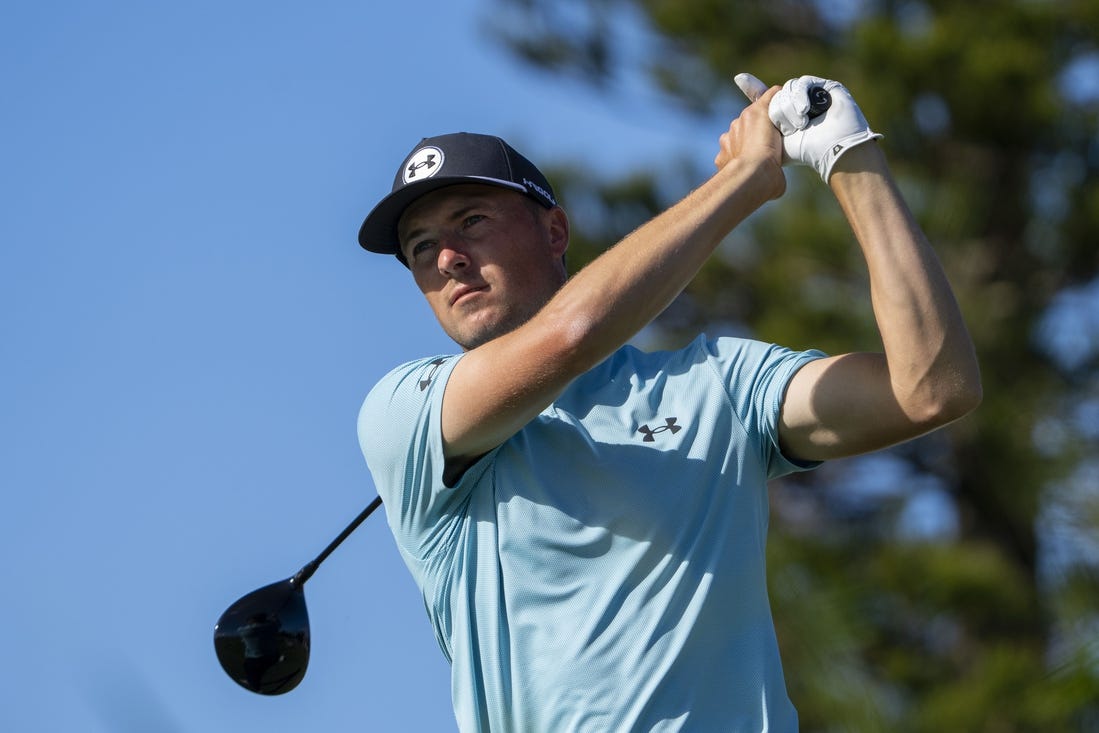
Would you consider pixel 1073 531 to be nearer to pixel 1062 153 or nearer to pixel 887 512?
pixel 887 512

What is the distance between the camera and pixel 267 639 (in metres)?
3.96

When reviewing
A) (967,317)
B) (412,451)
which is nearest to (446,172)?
(412,451)

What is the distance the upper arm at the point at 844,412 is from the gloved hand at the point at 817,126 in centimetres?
39

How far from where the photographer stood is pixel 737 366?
3793 millimetres

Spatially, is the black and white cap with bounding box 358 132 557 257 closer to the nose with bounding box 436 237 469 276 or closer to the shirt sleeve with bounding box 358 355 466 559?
the nose with bounding box 436 237 469 276

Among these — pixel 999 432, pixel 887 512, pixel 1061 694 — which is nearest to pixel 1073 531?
pixel 999 432

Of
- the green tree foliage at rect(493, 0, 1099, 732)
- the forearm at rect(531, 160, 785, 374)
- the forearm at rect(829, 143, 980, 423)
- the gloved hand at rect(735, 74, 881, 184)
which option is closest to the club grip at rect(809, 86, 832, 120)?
the gloved hand at rect(735, 74, 881, 184)

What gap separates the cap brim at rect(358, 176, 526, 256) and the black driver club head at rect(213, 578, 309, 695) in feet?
2.76

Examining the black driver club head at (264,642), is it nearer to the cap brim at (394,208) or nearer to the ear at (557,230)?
the cap brim at (394,208)

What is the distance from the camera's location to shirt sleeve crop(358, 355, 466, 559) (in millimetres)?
3721

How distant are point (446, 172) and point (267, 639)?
42.3 inches

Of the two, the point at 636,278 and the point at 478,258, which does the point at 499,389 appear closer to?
the point at 636,278

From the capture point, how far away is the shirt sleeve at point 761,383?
3.71 m

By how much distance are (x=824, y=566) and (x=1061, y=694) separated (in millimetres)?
10354
